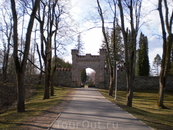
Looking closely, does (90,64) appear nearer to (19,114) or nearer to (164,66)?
(164,66)

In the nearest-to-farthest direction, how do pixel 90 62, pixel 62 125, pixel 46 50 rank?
pixel 62 125 → pixel 46 50 → pixel 90 62

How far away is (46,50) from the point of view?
54.0ft

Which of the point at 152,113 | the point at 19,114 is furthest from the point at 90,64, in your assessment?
the point at 19,114

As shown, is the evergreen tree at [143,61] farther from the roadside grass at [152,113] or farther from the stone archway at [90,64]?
the roadside grass at [152,113]

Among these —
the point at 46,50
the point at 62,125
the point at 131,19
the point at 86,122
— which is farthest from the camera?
the point at 46,50

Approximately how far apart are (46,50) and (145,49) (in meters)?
30.8

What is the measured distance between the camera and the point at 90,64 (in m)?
30.3

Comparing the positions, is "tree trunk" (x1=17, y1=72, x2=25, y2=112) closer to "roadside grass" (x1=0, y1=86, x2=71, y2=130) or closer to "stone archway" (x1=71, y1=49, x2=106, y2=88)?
"roadside grass" (x1=0, y1=86, x2=71, y2=130)

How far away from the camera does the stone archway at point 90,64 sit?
30016mm

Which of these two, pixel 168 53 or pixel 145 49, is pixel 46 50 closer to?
pixel 168 53

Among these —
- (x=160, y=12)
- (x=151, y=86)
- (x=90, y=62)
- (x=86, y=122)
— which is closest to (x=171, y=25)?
(x=160, y=12)

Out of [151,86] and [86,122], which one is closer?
[86,122]

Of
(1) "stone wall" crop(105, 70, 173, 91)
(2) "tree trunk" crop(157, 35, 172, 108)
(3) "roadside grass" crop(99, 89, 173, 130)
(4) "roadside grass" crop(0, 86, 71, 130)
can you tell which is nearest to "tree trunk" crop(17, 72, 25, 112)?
(4) "roadside grass" crop(0, 86, 71, 130)

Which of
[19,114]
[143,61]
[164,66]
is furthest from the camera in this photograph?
[143,61]
